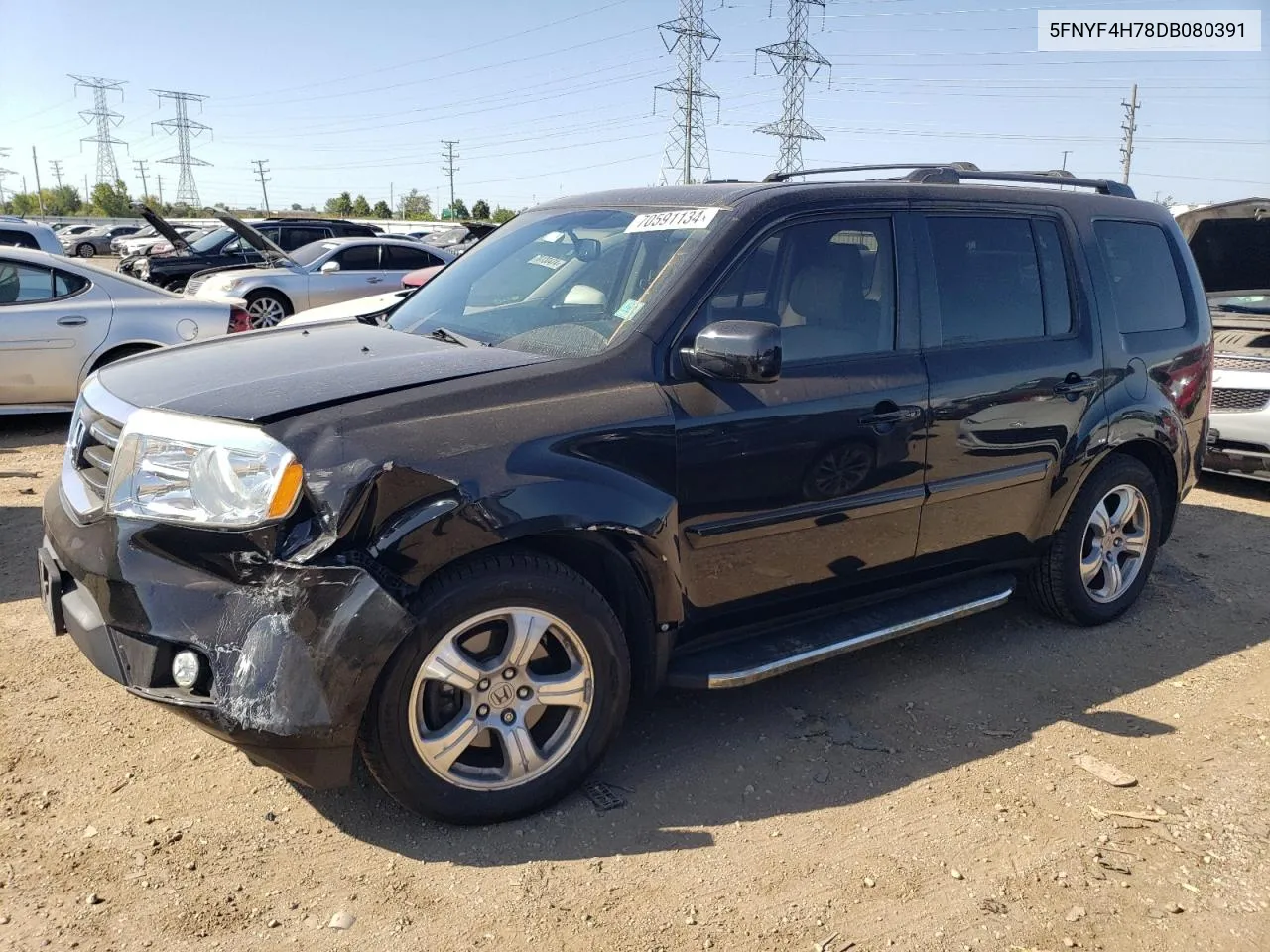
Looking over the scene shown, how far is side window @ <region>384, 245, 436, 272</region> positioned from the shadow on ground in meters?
11.8

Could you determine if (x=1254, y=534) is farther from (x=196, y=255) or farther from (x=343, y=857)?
(x=196, y=255)

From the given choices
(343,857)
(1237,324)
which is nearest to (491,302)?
(343,857)

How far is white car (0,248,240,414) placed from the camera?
25.4ft

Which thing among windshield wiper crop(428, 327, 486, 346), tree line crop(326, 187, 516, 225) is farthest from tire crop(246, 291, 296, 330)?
tree line crop(326, 187, 516, 225)

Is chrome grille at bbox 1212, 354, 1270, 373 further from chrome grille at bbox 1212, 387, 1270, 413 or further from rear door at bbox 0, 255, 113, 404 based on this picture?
rear door at bbox 0, 255, 113, 404

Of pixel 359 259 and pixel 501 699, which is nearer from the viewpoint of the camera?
pixel 501 699

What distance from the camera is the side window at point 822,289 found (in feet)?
11.3

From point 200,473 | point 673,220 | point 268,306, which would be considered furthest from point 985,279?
point 268,306

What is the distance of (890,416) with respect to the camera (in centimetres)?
363

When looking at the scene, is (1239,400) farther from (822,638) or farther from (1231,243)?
(822,638)

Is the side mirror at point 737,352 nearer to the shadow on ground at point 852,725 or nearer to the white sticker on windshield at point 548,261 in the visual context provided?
the white sticker on windshield at point 548,261

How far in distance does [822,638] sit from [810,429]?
76cm

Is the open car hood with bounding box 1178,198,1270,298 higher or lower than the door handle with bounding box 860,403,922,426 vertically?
higher

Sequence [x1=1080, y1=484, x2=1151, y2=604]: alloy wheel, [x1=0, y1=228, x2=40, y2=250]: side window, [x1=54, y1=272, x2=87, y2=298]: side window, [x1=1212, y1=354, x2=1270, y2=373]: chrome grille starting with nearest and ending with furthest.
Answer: [x1=1080, y1=484, x2=1151, y2=604]: alloy wheel, [x1=1212, y1=354, x2=1270, y2=373]: chrome grille, [x1=54, y1=272, x2=87, y2=298]: side window, [x1=0, y1=228, x2=40, y2=250]: side window
